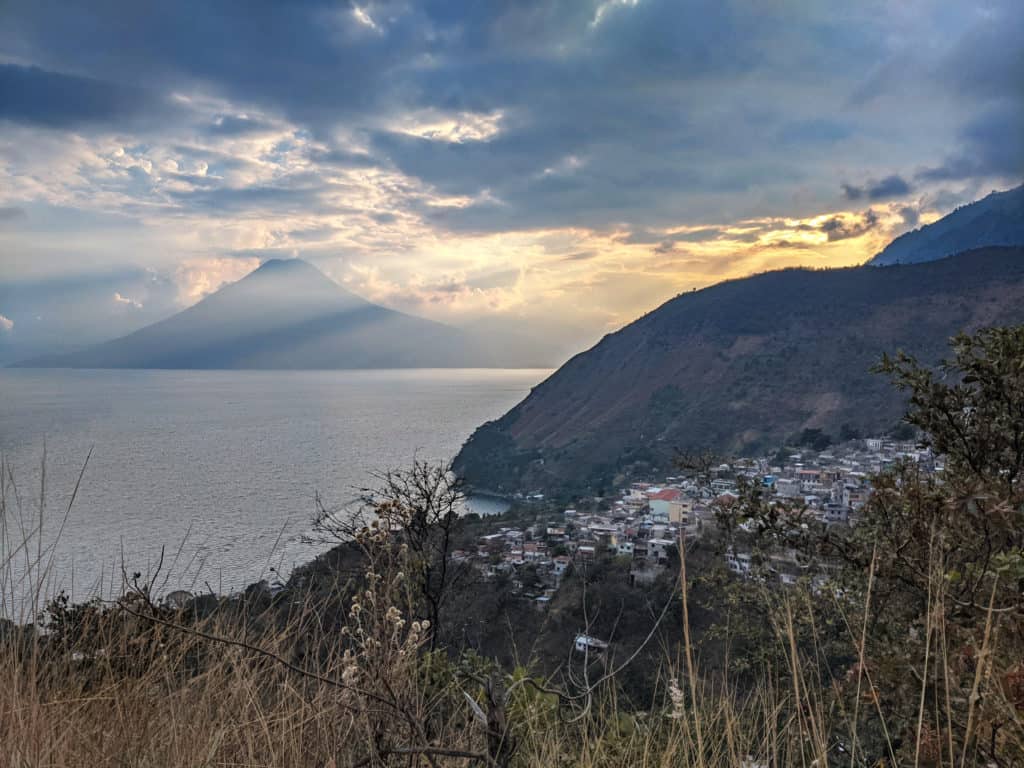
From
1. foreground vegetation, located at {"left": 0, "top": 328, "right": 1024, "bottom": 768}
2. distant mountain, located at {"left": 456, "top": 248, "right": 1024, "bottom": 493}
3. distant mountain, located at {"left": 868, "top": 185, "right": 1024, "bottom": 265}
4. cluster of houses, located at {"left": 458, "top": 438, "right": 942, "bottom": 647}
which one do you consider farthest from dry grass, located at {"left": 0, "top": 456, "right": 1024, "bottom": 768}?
distant mountain, located at {"left": 868, "top": 185, "right": 1024, "bottom": 265}

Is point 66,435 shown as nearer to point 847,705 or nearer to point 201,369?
point 847,705

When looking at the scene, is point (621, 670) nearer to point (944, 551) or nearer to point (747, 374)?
point (944, 551)

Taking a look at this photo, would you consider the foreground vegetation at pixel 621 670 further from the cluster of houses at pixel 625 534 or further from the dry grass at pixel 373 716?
the cluster of houses at pixel 625 534

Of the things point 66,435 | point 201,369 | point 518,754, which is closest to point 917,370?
point 518,754

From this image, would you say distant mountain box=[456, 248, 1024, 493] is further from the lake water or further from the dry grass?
the dry grass


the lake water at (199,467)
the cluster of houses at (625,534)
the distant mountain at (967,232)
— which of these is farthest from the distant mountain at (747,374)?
the distant mountain at (967,232)
